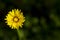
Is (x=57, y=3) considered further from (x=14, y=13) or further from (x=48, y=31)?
(x=14, y=13)

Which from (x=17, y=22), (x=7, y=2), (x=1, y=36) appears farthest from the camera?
(x=7, y=2)

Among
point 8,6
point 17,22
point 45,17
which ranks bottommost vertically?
point 17,22

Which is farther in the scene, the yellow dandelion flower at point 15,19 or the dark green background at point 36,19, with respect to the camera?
the dark green background at point 36,19

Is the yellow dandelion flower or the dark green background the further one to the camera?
the dark green background

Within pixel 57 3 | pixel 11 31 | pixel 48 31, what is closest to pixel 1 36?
pixel 11 31

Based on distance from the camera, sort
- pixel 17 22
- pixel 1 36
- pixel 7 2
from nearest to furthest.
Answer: pixel 17 22, pixel 1 36, pixel 7 2

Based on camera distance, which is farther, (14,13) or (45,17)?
(45,17)

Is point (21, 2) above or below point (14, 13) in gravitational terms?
above

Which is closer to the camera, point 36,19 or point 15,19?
point 15,19
